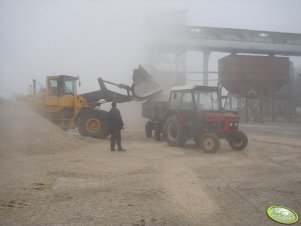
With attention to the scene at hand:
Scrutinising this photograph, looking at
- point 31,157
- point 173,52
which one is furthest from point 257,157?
point 173,52

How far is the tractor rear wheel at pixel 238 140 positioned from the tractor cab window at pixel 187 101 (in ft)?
5.74

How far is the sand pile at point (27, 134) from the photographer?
9.39 m

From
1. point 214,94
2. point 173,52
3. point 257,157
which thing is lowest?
point 257,157

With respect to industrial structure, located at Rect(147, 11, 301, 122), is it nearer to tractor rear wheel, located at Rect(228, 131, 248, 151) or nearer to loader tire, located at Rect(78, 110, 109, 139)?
loader tire, located at Rect(78, 110, 109, 139)

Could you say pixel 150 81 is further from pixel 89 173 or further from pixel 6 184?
pixel 6 184

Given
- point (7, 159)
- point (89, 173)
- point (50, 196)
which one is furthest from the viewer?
point (7, 159)

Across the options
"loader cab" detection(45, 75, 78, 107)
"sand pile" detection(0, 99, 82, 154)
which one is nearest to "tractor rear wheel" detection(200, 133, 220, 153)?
"sand pile" detection(0, 99, 82, 154)

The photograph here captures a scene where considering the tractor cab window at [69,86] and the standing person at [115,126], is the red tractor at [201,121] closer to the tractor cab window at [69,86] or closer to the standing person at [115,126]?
the standing person at [115,126]

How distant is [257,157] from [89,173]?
522cm

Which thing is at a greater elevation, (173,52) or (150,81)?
(173,52)

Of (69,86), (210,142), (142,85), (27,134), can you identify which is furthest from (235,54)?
(27,134)

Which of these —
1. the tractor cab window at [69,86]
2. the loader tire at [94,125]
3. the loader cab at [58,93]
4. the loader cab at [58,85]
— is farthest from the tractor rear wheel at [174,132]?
the loader cab at [58,85]

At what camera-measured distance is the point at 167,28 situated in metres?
26.7

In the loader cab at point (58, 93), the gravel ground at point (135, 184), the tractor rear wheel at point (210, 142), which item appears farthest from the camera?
the loader cab at point (58, 93)
